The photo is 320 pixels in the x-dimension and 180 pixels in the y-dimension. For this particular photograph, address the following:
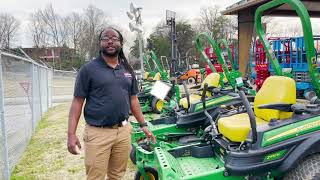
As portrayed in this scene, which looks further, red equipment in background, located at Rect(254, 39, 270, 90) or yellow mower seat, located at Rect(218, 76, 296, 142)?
red equipment in background, located at Rect(254, 39, 270, 90)

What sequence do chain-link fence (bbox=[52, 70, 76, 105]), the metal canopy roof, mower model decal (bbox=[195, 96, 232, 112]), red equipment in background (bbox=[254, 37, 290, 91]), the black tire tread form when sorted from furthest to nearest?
chain-link fence (bbox=[52, 70, 76, 105]), red equipment in background (bbox=[254, 37, 290, 91]), the metal canopy roof, mower model decal (bbox=[195, 96, 232, 112]), the black tire tread

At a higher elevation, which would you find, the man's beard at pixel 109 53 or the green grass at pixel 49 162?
the man's beard at pixel 109 53

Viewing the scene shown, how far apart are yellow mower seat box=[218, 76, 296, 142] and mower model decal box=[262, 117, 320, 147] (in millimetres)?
285

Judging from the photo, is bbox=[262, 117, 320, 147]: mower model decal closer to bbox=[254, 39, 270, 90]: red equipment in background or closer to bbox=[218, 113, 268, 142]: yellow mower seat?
bbox=[218, 113, 268, 142]: yellow mower seat

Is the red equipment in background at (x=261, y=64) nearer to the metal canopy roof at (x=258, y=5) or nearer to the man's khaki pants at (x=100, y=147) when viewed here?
the metal canopy roof at (x=258, y=5)

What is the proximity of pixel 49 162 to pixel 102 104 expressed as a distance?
10.3 ft

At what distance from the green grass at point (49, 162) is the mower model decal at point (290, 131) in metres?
2.18

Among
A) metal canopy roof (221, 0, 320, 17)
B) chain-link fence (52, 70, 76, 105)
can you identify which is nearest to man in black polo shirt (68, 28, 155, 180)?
metal canopy roof (221, 0, 320, 17)

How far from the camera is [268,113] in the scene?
3.58m

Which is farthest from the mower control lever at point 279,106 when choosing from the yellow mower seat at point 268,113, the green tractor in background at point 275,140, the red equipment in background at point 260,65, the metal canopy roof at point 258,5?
the red equipment in background at point 260,65

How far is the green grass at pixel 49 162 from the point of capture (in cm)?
495

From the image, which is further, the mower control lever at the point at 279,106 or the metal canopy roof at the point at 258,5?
the metal canopy roof at the point at 258,5

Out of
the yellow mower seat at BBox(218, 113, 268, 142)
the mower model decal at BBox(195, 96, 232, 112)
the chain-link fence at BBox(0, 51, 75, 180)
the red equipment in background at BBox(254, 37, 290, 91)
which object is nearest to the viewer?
the yellow mower seat at BBox(218, 113, 268, 142)

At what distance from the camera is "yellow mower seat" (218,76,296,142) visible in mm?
3406
